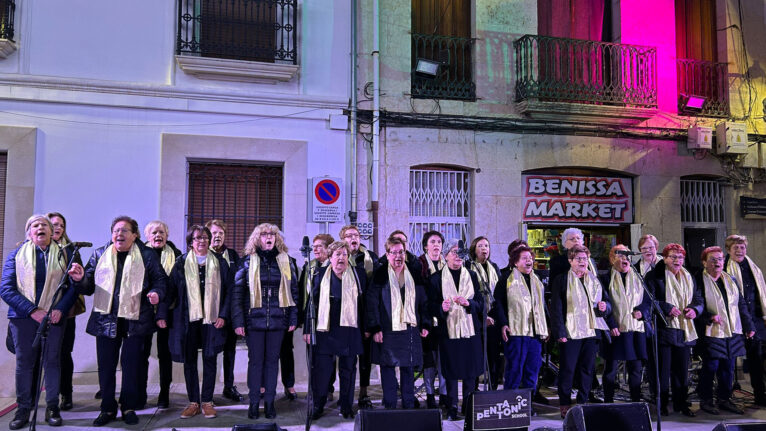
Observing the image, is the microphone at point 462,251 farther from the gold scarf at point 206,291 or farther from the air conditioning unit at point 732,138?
the air conditioning unit at point 732,138

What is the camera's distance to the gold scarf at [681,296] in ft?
20.3

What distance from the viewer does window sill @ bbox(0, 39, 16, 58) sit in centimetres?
730

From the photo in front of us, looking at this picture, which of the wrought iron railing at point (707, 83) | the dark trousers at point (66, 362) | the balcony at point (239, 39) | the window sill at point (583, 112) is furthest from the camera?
the wrought iron railing at point (707, 83)

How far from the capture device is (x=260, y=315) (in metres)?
5.68

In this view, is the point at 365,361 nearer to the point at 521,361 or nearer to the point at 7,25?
the point at 521,361

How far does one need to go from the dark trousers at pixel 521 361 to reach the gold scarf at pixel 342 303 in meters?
1.65

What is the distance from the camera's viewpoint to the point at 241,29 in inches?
331

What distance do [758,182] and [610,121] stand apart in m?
3.01

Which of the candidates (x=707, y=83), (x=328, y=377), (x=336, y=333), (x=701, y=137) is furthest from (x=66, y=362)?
(x=707, y=83)

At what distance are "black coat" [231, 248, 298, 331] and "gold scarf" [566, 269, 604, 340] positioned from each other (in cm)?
277

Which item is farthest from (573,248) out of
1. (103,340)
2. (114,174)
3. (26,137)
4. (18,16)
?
(18,16)

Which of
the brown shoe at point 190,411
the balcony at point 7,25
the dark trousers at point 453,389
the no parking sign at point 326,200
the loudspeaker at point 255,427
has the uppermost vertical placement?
the balcony at point 7,25

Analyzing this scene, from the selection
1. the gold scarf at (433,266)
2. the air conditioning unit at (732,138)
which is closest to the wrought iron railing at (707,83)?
the air conditioning unit at (732,138)

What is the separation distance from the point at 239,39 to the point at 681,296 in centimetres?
653
